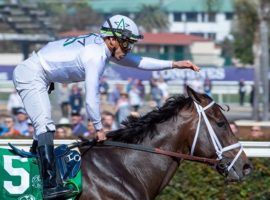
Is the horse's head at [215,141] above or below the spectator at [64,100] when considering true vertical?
above

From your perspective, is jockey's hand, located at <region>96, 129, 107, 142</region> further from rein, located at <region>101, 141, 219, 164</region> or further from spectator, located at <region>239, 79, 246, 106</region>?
spectator, located at <region>239, 79, 246, 106</region>

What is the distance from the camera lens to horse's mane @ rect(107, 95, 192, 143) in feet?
18.4

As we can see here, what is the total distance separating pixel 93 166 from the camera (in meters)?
5.46

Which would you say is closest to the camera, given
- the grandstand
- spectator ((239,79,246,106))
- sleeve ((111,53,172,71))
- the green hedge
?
sleeve ((111,53,172,71))

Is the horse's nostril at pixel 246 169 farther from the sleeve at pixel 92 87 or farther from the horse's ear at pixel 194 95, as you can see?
the sleeve at pixel 92 87

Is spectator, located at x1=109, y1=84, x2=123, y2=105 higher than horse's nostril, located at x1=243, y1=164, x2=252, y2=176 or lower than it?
lower

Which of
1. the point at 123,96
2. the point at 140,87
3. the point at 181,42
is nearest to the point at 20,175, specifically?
the point at 123,96

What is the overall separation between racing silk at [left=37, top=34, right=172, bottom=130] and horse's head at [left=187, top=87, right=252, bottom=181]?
2.28 ft

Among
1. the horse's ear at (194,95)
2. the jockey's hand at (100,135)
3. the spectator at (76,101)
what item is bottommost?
the spectator at (76,101)

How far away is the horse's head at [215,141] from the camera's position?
5527 millimetres

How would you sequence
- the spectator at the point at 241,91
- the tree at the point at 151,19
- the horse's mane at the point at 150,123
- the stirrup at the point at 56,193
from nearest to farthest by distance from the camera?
1. the stirrup at the point at 56,193
2. the horse's mane at the point at 150,123
3. the spectator at the point at 241,91
4. the tree at the point at 151,19

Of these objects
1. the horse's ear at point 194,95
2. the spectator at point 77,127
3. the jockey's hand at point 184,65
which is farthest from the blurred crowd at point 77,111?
the horse's ear at point 194,95

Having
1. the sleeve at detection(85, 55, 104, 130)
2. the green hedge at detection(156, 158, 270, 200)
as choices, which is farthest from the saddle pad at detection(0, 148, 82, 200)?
the green hedge at detection(156, 158, 270, 200)

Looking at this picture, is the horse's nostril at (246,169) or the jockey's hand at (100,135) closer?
the jockey's hand at (100,135)
